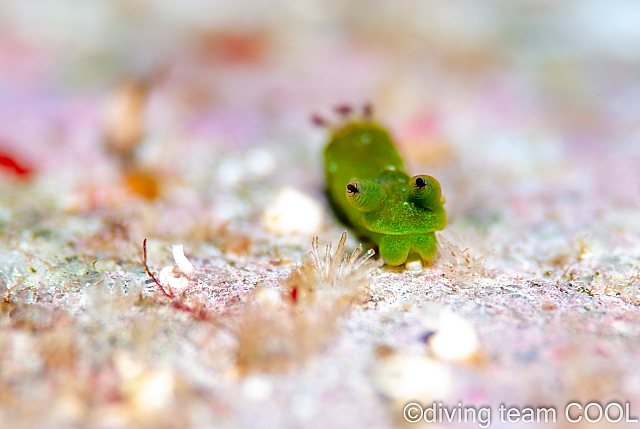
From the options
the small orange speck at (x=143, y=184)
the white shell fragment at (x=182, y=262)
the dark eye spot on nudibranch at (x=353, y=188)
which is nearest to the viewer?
the dark eye spot on nudibranch at (x=353, y=188)

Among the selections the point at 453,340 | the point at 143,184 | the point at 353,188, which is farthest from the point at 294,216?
the point at 453,340

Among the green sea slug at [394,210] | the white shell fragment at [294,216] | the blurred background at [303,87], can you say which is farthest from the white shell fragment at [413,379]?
the blurred background at [303,87]

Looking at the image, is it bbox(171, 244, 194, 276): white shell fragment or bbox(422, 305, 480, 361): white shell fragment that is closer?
bbox(422, 305, 480, 361): white shell fragment

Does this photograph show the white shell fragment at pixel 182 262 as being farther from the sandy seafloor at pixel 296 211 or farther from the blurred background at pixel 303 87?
the blurred background at pixel 303 87

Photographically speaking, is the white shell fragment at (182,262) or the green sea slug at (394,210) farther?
the white shell fragment at (182,262)

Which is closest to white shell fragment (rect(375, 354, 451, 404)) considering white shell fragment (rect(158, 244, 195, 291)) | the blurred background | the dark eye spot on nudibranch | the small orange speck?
the dark eye spot on nudibranch

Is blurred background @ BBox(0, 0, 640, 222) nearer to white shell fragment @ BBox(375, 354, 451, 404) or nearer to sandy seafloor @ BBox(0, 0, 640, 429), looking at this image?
sandy seafloor @ BBox(0, 0, 640, 429)

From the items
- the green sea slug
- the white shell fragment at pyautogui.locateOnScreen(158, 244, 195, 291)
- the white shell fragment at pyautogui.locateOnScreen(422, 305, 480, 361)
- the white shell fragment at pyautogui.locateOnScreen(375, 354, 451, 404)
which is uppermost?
the green sea slug

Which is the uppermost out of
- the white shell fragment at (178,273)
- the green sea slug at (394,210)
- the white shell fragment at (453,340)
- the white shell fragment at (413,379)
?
the green sea slug at (394,210)

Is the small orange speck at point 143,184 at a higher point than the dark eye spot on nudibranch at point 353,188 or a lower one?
lower
